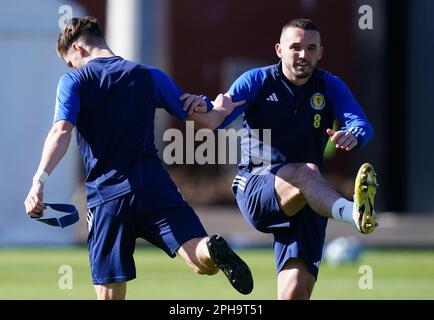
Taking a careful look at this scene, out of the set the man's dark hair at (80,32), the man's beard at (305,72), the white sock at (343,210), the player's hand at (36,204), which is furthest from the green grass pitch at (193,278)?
the player's hand at (36,204)

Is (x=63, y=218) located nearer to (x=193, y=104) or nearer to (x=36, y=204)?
(x=36, y=204)

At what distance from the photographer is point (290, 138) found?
10023 millimetres

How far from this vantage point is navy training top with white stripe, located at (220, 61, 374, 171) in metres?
10.0

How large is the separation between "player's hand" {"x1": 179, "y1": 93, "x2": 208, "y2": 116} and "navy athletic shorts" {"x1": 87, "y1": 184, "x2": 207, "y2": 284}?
0.66m

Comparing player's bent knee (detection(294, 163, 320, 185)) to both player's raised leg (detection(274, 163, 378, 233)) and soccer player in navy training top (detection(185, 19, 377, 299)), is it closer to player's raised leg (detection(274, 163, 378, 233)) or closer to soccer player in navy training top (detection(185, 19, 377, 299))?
player's raised leg (detection(274, 163, 378, 233))

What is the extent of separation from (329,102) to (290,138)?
440mm

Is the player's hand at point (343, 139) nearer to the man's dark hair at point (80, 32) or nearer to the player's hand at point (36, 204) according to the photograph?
the man's dark hair at point (80, 32)

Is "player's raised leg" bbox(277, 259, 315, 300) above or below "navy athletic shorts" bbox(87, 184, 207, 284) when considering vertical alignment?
below

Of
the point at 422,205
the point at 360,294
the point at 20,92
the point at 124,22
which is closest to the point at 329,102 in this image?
the point at 360,294

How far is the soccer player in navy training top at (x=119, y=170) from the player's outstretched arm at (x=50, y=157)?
0.75ft

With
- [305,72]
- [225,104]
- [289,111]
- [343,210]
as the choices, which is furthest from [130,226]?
[305,72]

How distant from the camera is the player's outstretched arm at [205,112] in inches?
378

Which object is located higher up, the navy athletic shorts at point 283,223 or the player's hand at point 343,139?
the player's hand at point 343,139

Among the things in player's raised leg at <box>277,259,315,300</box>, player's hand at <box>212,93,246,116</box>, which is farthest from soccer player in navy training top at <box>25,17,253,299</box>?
player's raised leg at <box>277,259,315,300</box>
